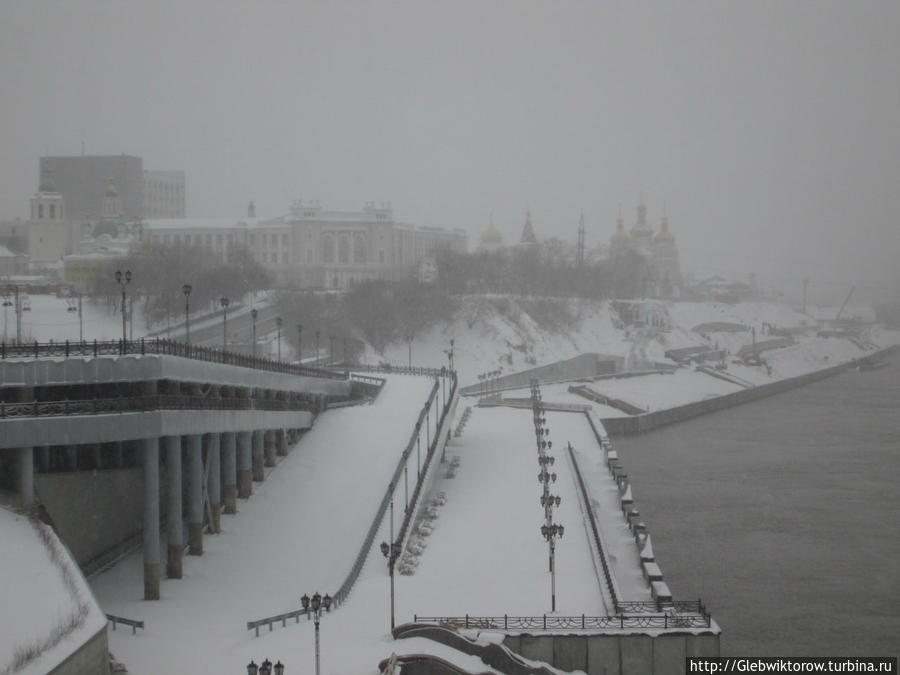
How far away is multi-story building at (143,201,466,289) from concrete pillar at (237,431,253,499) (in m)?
84.2

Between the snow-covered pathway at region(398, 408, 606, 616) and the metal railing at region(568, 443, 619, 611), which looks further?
the metal railing at region(568, 443, 619, 611)

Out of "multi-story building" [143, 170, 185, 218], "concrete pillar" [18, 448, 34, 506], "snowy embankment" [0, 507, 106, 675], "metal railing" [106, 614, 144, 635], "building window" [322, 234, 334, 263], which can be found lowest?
"metal railing" [106, 614, 144, 635]

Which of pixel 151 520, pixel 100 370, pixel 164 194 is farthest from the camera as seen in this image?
pixel 164 194

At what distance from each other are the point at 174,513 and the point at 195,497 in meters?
2.33

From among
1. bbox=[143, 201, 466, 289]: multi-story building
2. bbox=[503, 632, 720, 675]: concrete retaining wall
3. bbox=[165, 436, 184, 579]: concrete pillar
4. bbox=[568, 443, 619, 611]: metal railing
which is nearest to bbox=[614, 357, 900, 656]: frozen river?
bbox=[568, 443, 619, 611]: metal railing

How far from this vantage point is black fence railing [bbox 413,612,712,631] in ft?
81.0

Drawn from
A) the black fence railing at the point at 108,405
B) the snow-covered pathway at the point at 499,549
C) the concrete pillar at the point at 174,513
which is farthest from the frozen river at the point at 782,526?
the black fence railing at the point at 108,405

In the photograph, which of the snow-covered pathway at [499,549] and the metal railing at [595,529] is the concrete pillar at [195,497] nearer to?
the snow-covered pathway at [499,549]

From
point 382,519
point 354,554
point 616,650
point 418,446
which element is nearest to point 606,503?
point 418,446

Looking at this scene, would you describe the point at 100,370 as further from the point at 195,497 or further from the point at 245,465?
the point at 245,465

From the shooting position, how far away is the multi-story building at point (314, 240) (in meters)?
125

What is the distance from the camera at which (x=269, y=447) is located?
41188 millimetres

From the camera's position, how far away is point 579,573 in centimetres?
2980

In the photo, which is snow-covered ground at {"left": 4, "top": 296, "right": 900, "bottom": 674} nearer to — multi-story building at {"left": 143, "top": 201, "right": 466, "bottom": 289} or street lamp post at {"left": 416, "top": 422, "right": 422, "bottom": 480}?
street lamp post at {"left": 416, "top": 422, "right": 422, "bottom": 480}
